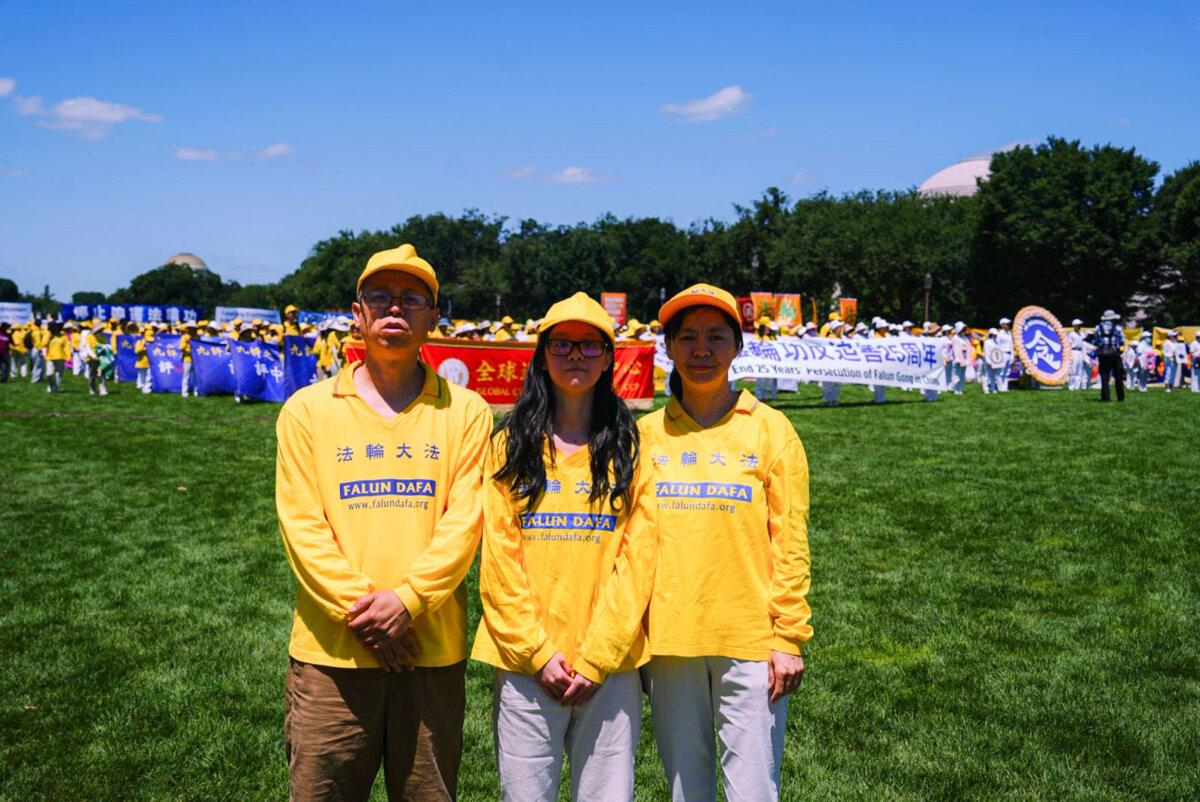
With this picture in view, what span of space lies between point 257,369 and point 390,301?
2200 cm

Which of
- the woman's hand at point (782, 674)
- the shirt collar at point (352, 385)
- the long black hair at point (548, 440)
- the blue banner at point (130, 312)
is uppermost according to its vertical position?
the blue banner at point (130, 312)

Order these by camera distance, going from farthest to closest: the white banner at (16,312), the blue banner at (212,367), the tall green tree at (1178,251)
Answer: the tall green tree at (1178,251), the white banner at (16,312), the blue banner at (212,367)

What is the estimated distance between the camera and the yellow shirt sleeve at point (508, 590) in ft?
9.22

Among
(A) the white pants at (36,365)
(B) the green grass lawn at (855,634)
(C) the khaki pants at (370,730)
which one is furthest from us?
(A) the white pants at (36,365)

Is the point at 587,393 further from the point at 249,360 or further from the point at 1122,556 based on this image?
the point at 249,360

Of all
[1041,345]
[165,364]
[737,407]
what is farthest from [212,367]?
[737,407]

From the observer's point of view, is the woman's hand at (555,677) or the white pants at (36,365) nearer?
the woman's hand at (555,677)

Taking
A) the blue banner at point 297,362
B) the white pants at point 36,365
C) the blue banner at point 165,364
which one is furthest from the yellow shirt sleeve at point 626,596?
the white pants at point 36,365

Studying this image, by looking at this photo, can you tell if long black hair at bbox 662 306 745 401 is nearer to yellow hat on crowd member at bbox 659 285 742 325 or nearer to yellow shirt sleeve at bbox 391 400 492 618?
yellow hat on crowd member at bbox 659 285 742 325

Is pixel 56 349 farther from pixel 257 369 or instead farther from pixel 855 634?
pixel 855 634

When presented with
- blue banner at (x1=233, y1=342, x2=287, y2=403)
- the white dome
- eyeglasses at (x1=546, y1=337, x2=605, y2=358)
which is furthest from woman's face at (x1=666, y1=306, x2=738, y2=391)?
the white dome

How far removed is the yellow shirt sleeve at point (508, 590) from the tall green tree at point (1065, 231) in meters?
58.7

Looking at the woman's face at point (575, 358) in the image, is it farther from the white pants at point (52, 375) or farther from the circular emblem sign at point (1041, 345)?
the white pants at point (52, 375)

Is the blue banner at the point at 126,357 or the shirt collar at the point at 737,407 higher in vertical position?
the blue banner at the point at 126,357
